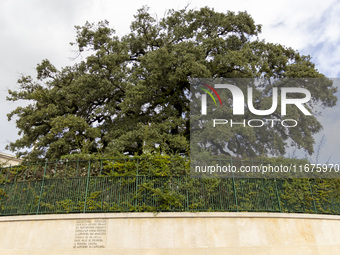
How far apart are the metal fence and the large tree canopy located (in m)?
3.50

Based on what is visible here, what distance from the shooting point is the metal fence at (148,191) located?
11695 millimetres

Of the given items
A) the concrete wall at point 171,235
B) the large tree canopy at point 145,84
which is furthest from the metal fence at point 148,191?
the large tree canopy at point 145,84

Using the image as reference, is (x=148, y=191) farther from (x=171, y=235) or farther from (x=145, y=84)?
(x=145, y=84)

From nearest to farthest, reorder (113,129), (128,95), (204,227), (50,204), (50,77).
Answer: (204,227)
(50,204)
(128,95)
(113,129)
(50,77)

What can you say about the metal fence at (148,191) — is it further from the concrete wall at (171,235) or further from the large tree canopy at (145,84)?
the large tree canopy at (145,84)

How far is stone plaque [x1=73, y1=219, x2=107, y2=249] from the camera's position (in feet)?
36.0

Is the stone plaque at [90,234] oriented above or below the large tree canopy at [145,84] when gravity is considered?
below

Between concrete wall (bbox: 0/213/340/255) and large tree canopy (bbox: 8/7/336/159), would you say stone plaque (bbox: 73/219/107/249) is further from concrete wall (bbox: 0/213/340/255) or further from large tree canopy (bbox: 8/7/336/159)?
large tree canopy (bbox: 8/7/336/159)

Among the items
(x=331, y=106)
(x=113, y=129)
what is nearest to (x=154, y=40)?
(x=113, y=129)

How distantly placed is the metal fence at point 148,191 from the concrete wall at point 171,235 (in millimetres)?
459

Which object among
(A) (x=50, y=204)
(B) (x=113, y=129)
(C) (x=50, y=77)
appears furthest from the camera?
(C) (x=50, y=77)

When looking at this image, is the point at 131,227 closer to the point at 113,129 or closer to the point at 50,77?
the point at 113,129

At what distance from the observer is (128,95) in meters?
16.7

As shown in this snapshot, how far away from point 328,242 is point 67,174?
12280 millimetres
